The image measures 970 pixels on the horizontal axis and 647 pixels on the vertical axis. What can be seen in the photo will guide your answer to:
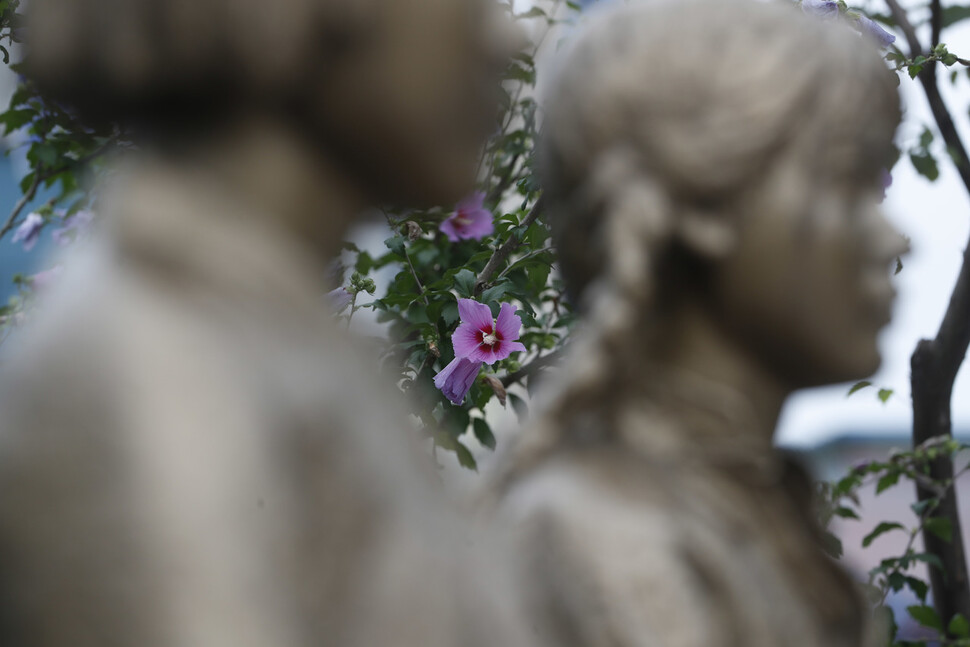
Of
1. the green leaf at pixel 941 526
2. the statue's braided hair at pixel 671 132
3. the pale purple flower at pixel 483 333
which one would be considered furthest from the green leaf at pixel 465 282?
the statue's braided hair at pixel 671 132

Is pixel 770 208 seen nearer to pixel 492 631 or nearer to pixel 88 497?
pixel 492 631

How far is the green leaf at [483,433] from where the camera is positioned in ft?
8.32

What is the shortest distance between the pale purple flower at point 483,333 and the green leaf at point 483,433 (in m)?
0.63

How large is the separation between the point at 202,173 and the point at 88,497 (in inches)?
11.6

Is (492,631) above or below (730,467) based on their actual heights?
below

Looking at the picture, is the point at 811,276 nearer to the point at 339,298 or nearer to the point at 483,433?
the point at 339,298

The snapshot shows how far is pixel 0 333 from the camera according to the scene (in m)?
3.09

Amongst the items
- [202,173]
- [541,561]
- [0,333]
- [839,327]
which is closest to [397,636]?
[541,561]

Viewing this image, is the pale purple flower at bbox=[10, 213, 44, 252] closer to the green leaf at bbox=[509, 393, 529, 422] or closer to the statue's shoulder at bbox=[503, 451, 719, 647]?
the green leaf at bbox=[509, 393, 529, 422]

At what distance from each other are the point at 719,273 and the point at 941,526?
5.76 ft

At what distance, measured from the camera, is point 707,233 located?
104cm

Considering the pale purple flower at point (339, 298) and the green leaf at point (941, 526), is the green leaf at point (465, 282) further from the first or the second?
the green leaf at point (941, 526)

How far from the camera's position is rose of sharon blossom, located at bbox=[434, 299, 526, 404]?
5.69ft

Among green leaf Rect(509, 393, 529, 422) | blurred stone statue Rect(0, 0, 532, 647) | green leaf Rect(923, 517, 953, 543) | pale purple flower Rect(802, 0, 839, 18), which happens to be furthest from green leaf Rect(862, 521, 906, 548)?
blurred stone statue Rect(0, 0, 532, 647)
